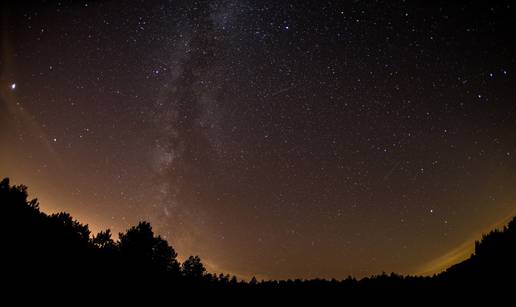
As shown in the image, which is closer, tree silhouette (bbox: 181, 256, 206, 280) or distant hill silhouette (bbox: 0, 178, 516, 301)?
distant hill silhouette (bbox: 0, 178, 516, 301)

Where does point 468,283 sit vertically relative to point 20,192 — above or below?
below

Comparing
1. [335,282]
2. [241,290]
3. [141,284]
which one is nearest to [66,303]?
[141,284]

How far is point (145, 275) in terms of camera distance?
Answer: 599 inches

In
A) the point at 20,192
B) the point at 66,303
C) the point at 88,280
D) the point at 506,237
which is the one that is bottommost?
the point at 66,303

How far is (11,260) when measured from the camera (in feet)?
43.4

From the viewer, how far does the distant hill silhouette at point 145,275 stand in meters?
9.68

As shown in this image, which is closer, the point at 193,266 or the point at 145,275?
the point at 145,275

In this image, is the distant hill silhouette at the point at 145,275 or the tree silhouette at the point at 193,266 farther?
the tree silhouette at the point at 193,266

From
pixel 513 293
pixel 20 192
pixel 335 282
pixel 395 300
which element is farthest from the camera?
pixel 20 192

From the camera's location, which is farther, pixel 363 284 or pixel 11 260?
pixel 11 260

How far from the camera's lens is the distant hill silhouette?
968 centimetres

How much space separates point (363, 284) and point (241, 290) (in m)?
5.18

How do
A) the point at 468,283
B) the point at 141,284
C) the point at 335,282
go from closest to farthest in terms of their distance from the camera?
the point at 468,283 → the point at 335,282 → the point at 141,284

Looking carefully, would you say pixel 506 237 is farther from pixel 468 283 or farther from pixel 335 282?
pixel 335 282
